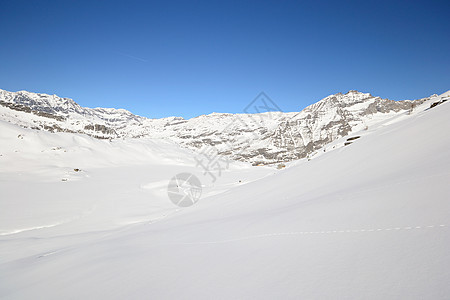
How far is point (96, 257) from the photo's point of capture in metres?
3.81

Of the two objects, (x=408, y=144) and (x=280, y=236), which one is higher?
(x=408, y=144)

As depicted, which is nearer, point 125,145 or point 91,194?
point 91,194

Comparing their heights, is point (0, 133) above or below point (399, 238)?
above

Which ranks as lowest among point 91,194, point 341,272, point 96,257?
point 341,272

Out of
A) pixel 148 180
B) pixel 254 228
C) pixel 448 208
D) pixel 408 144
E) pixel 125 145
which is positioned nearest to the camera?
pixel 448 208

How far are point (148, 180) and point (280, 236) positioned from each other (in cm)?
1741

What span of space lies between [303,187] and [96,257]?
4872mm

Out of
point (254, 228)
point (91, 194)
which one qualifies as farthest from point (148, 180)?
point (254, 228)

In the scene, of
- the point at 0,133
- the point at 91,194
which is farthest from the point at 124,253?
the point at 0,133

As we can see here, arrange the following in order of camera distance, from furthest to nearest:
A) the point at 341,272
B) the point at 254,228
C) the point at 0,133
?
the point at 0,133 → the point at 254,228 → the point at 341,272

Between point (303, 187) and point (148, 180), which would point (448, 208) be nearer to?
point (303, 187)

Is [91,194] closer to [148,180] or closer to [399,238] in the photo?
[148,180]

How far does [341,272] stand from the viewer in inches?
68.0

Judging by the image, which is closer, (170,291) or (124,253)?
(170,291)
